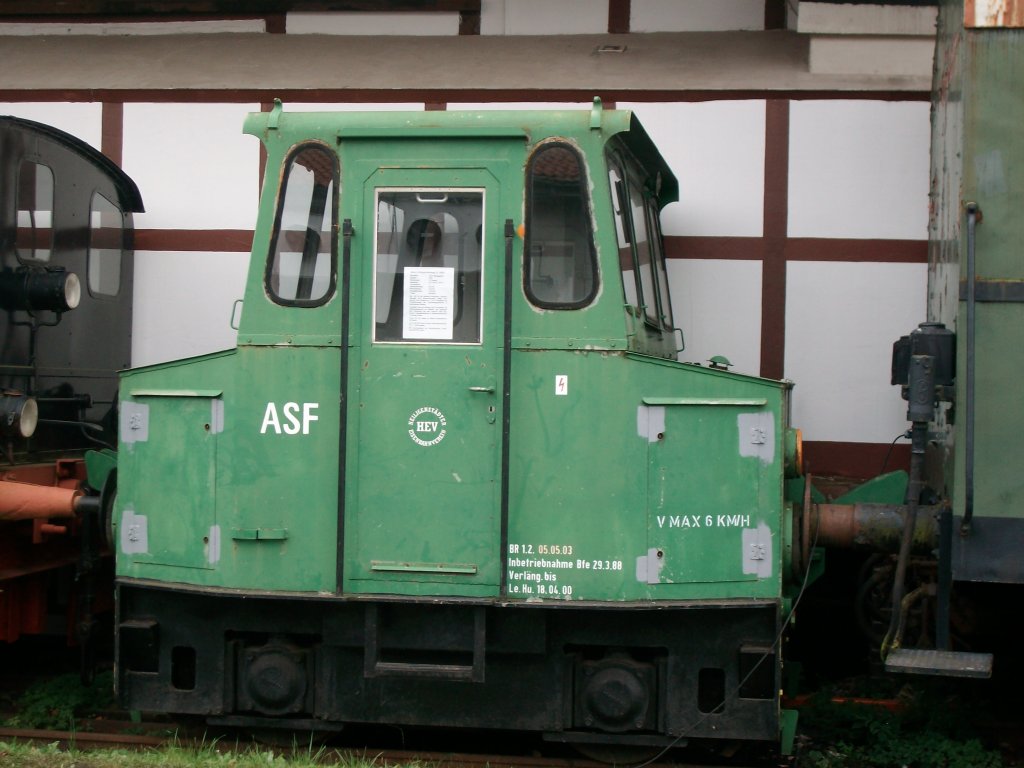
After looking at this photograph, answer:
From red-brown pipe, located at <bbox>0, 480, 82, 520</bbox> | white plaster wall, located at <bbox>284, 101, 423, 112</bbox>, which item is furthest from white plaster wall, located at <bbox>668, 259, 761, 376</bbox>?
red-brown pipe, located at <bbox>0, 480, 82, 520</bbox>

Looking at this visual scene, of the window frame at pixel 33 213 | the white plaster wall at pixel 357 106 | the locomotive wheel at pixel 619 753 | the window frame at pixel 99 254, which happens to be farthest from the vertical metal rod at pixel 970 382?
the window frame at pixel 99 254

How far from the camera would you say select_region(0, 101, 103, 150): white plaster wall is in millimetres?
8570

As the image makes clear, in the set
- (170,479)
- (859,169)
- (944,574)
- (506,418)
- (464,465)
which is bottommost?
(944,574)

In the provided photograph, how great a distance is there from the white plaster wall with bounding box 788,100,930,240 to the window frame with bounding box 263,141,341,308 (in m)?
3.55

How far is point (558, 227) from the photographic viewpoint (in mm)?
5551

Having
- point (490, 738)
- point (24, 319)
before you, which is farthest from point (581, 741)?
point (24, 319)

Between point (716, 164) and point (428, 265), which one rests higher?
point (716, 164)

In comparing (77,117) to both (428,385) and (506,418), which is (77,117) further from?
(506,418)

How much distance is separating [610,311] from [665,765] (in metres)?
2.28

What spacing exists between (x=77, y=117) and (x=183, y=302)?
1.63 m

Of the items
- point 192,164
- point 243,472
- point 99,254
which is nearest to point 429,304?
point 243,472

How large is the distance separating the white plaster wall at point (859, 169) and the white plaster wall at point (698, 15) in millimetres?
963

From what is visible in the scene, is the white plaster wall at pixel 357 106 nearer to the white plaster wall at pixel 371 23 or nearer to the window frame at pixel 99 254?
the white plaster wall at pixel 371 23

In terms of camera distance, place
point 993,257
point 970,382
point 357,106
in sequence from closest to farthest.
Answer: point 970,382 < point 993,257 < point 357,106
